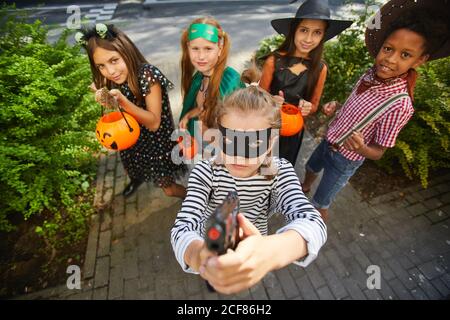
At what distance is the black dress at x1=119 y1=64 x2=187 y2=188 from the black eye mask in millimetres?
1248

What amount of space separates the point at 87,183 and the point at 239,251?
3454 millimetres

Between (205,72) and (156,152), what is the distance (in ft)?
3.41

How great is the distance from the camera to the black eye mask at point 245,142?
5.20 ft

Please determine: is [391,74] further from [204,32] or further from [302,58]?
[204,32]

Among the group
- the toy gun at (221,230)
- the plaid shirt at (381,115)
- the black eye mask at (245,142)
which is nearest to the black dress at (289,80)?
the plaid shirt at (381,115)

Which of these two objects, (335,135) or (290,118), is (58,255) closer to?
(290,118)

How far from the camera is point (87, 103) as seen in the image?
3803mm

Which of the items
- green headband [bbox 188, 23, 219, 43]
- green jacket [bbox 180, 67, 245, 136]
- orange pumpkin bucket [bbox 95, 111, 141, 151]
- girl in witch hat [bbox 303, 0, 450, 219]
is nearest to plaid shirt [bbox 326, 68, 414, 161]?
girl in witch hat [bbox 303, 0, 450, 219]

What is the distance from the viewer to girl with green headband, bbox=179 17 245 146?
2.42 m

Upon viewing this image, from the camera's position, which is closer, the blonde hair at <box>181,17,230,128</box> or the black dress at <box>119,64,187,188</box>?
the blonde hair at <box>181,17,230,128</box>

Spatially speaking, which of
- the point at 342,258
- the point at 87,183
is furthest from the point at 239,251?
the point at 87,183

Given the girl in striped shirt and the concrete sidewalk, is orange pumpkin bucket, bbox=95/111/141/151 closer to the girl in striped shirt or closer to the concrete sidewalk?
the girl in striped shirt

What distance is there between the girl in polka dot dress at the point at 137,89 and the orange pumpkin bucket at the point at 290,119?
1165 millimetres
